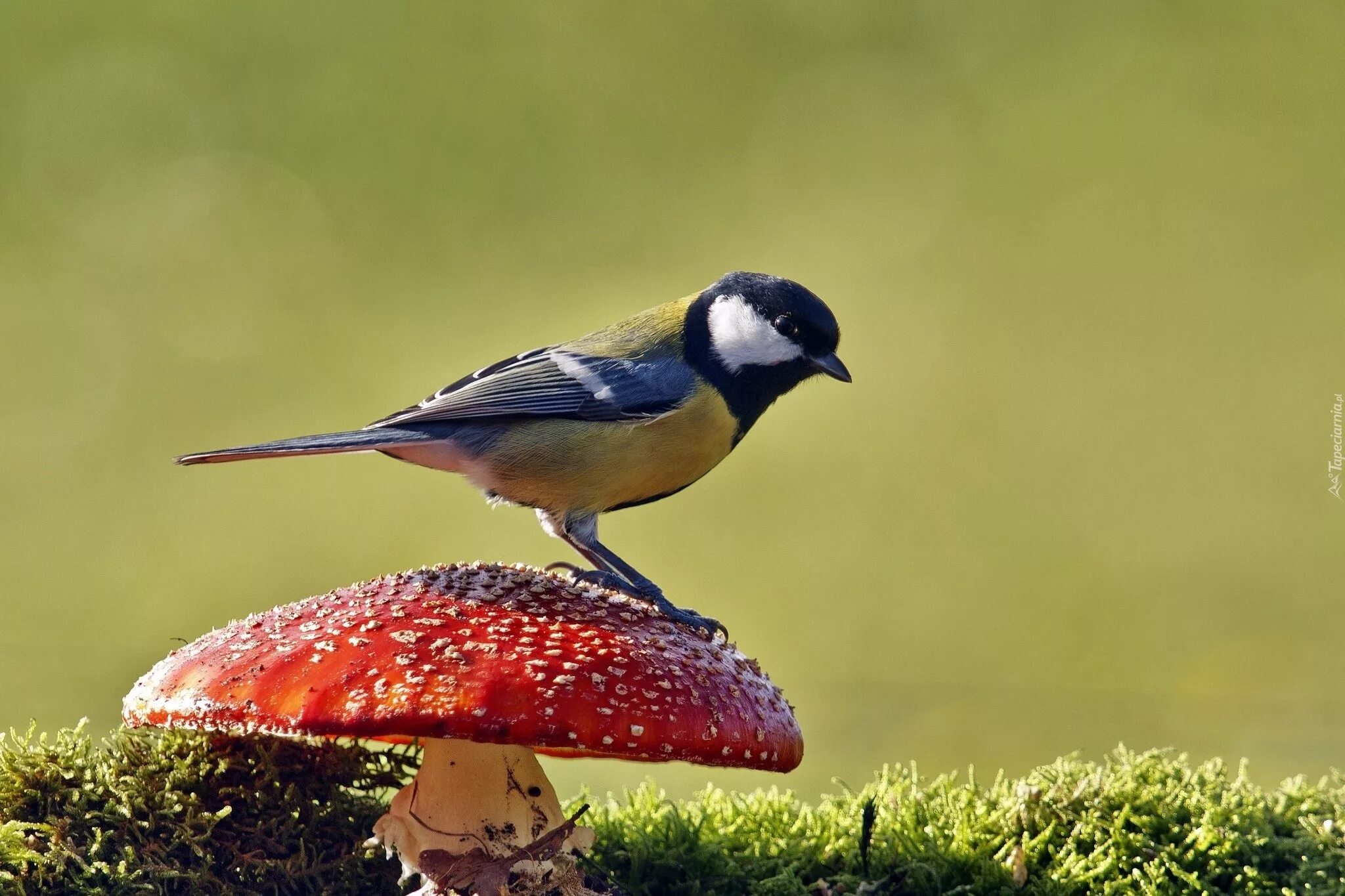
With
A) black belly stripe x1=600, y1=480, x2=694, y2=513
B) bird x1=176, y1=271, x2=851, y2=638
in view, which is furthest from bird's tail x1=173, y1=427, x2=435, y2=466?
black belly stripe x1=600, y1=480, x2=694, y2=513

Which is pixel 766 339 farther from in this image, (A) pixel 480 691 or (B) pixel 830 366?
(A) pixel 480 691

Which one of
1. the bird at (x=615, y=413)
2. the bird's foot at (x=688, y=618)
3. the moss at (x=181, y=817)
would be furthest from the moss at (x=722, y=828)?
the bird at (x=615, y=413)

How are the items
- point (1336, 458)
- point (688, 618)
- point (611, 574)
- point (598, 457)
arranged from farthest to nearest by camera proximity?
point (1336, 458) → point (598, 457) → point (611, 574) → point (688, 618)

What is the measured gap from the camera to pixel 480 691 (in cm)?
205

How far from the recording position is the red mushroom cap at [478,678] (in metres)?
2.04

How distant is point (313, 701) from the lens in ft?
6.75

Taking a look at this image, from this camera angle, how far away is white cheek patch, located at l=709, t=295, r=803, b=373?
3.18 metres

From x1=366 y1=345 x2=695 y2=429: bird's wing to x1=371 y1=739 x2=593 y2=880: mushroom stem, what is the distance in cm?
87

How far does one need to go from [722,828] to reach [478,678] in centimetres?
139

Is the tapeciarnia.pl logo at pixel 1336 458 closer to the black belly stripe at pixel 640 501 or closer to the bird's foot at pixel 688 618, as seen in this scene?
the black belly stripe at pixel 640 501

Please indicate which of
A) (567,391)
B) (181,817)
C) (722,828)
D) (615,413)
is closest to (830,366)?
(615,413)

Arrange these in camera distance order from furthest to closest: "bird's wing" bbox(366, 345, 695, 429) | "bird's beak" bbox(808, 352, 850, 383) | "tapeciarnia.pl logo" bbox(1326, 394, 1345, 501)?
"tapeciarnia.pl logo" bbox(1326, 394, 1345, 501) < "bird's beak" bbox(808, 352, 850, 383) < "bird's wing" bbox(366, 345, 695, 429)

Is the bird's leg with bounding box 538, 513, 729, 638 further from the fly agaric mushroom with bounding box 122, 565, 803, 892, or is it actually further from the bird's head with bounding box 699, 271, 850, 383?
the bird's head with bounding box 699, 271, 850, 383

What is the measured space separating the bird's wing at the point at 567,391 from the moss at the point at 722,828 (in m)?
0.86
